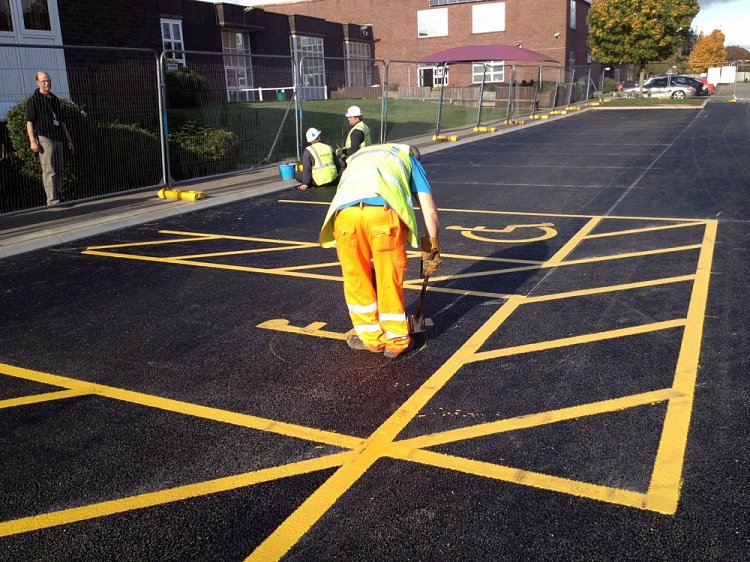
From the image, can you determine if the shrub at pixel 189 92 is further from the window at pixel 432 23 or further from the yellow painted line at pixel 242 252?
the window at pixel 432 23

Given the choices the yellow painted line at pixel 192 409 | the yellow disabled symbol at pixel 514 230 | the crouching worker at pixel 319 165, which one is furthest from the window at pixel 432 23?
the yellow painted line at pixel 192 409

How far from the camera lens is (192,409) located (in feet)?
13.4

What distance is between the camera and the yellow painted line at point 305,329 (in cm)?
525

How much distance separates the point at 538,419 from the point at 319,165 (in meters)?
8.15

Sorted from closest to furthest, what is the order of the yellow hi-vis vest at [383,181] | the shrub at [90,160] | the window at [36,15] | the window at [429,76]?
the yellow hi-vis vest at [383,181] < the shrub at [90,160] < the window at [36,15] < the window at [429,76]

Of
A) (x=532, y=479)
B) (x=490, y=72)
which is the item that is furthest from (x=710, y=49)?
(x=532, y=479)

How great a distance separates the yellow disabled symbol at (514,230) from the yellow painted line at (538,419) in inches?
164

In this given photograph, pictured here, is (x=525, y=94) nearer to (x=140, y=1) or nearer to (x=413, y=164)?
(x=140, y=1)

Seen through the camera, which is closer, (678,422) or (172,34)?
(678,422)

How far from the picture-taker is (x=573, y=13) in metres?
47.5

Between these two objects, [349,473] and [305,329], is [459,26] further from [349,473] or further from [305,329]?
[349,473]

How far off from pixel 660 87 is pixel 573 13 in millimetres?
8817

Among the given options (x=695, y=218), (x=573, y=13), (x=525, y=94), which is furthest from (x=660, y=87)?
(x=695, y=218)

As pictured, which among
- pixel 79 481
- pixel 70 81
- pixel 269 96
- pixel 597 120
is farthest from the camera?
pixel 597 120
